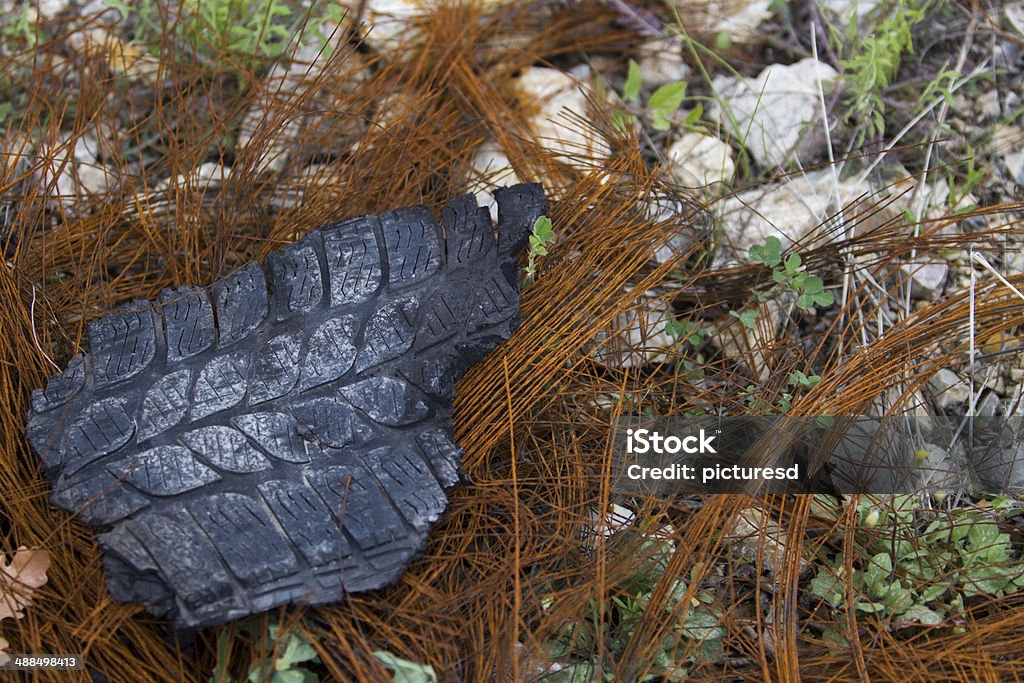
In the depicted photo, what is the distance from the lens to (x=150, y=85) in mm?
A: 2613

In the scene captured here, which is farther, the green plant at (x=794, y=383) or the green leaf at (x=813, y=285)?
the green leaf at (x=813, y=285)

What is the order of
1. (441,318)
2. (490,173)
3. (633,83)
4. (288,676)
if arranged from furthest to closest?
(633,83)
(490,173)
(441,318)
(288,676)

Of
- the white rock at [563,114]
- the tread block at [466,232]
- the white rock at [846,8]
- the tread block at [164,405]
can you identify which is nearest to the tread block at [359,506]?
the tread block at [164,405]

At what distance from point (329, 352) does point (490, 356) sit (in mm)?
371

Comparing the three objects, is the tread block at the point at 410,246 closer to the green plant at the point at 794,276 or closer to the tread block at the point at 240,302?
the tread block at the point at 240,302

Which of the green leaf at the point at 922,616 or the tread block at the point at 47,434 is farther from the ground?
the tread block at the point at 47,434

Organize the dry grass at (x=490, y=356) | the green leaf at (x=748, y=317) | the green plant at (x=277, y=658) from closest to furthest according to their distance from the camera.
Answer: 1. the green plant at (x=277, y=658)
2. the dry grass at (x=490, y=356)
3. the green leaf at (x=748, y=317)

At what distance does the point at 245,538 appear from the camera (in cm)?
168

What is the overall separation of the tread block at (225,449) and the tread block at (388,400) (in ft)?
0.74

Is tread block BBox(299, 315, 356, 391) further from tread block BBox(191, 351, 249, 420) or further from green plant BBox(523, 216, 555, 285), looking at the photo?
green plant BBox(523, 216, 555, 285)

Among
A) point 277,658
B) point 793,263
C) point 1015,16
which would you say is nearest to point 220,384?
point 277,658

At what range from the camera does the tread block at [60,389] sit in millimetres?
1806

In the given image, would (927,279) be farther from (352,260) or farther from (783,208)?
(352,260)

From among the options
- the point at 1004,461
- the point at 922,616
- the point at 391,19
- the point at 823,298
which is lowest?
the point at 922,616
